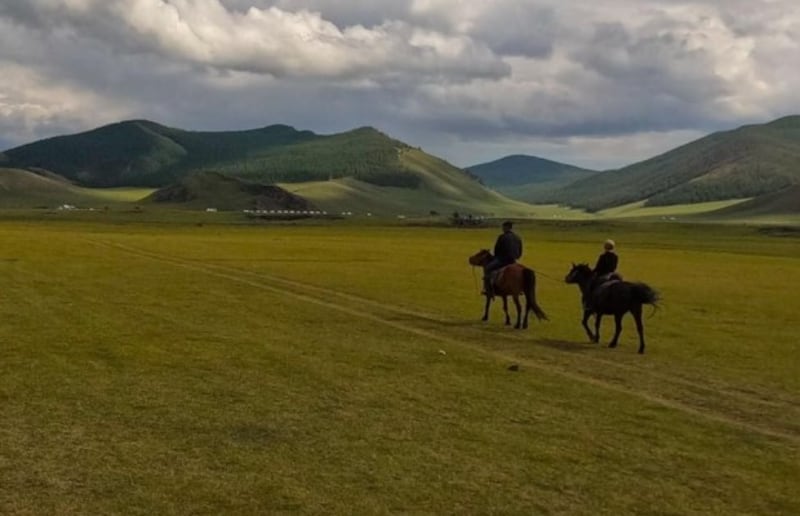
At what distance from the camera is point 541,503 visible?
40.8 feet

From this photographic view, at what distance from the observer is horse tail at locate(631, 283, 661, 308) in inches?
994

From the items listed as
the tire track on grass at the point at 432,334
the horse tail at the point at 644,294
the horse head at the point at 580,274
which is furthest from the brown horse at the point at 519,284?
the horse tail at the point at 644,294

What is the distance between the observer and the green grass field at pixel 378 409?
12742 mm

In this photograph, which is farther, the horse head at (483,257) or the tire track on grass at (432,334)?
the horse head at (483,257)

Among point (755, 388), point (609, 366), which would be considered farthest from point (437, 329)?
point (755, 388)

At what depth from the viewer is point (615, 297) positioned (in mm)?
26406

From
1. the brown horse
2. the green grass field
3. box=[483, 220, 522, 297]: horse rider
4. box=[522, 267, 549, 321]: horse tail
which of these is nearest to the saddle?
the green grass field

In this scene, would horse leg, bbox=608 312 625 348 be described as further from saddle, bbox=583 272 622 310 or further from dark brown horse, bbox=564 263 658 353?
saddle, bbox=583 272 622 310

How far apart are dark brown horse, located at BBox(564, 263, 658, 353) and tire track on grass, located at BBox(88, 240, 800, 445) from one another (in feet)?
8.08

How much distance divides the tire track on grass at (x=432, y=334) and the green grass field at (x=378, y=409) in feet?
0.42

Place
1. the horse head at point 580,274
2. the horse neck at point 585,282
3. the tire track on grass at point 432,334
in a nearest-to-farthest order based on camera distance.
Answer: the tire track on grass at point 432,334, the horse neck at point 585,282, the horse head at point 580,274

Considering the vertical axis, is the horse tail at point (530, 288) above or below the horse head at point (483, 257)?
below

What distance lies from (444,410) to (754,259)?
7248 cm

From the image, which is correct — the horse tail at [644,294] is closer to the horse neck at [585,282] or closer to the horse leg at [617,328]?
the horse leg at [617,328]
